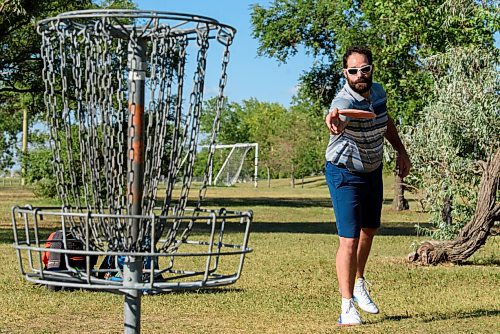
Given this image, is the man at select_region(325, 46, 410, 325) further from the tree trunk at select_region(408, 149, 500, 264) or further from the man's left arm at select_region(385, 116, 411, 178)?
the tree trunk at select_region(408, 149, 500, 264)

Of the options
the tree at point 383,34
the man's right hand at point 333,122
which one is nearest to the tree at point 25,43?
the tree at point 383,34

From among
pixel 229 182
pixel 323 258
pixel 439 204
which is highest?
pixel 439 204

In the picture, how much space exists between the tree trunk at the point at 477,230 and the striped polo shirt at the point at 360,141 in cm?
590

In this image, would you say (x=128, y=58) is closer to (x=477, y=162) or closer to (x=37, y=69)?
(x=477, y=162)

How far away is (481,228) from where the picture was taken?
13445mm

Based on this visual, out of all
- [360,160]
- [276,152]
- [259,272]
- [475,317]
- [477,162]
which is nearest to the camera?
[360,160]

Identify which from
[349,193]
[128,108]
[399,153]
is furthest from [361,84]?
[128,108]

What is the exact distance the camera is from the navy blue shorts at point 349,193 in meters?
7.88

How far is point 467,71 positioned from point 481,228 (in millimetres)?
4897

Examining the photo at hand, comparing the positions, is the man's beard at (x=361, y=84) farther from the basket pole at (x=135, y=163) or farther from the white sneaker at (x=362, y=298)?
the basket pole at (x=135, y=163)

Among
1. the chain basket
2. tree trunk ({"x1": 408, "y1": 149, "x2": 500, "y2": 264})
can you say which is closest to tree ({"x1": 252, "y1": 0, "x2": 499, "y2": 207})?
tree trunk ({"x1": 408, "y1": 149, "x2": 500, "y2": 264})

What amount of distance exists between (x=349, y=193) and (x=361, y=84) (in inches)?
38.1

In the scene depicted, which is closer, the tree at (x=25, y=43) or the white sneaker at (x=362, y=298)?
the white sneaker at (x=362, y=298)

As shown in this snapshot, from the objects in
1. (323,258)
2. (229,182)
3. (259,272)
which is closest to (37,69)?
(323,258)
